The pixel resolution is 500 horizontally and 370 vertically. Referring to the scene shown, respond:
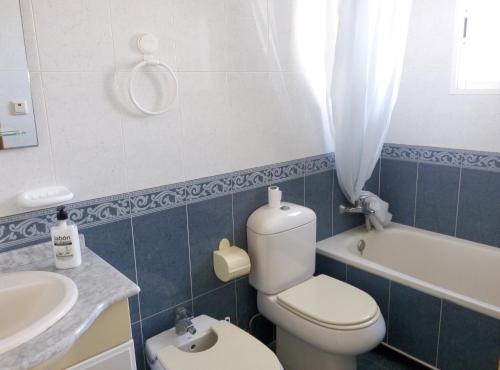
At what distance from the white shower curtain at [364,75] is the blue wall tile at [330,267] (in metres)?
0.49

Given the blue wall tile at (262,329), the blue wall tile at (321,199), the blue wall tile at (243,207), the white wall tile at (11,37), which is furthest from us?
the blue wall tile at (321,199)

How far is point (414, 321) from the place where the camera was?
1967mm

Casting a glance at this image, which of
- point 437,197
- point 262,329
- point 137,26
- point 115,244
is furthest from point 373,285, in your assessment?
point 137,26

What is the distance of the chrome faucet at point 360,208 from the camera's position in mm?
2426

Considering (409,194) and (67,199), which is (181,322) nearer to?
(67,199)

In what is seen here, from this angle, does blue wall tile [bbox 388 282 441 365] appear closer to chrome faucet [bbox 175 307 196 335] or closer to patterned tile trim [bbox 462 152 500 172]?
patterned tile trim [bbox 462 152 500 172]

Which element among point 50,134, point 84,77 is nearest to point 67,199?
point 50,134

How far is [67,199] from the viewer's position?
4.40 ft

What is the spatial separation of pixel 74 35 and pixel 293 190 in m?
1.26

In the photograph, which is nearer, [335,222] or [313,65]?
[313,65]

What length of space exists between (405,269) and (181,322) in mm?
1501

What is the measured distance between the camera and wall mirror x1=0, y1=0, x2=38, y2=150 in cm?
121

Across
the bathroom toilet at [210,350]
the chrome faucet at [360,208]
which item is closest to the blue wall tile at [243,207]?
the bathroom toilet at [210,350]

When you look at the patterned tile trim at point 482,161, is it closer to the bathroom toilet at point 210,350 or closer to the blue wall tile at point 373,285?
the blue wall tile at point 373,285
